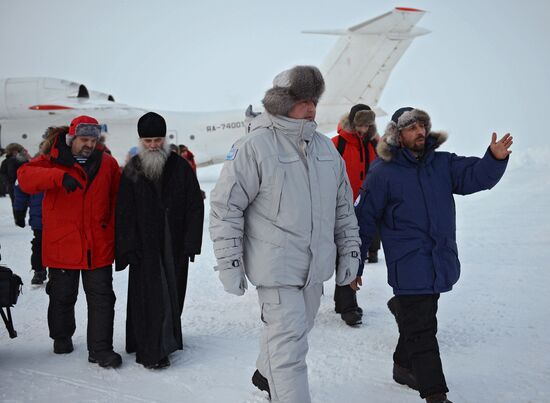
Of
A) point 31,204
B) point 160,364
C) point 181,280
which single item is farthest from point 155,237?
point 31,204

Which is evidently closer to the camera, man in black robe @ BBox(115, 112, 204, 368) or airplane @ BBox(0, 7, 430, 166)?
man in black robe @ BBox(115, 112, 204, 368)

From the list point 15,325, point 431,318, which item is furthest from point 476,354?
point 15,325

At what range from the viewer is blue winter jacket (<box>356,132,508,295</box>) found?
344 cm

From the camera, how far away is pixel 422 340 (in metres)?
3.45

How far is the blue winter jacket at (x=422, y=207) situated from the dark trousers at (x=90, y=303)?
202 cm

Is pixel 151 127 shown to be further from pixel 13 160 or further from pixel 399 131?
pixel 13 160

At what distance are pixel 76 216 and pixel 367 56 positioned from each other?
52.0ft

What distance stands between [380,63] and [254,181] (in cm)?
1674

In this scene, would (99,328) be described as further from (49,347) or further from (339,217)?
(339,217)

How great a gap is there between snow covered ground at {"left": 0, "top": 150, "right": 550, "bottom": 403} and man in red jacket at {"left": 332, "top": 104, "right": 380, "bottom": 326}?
17cm

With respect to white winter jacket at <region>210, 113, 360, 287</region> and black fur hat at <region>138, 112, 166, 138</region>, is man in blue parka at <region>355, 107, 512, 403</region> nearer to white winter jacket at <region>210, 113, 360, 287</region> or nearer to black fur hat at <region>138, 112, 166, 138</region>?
white winter jacket at <region>210, 113, 360, 287</region>

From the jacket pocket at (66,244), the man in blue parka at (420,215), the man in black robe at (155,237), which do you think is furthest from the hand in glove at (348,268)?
the jacket pocket at (66,244)

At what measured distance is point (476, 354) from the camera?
4379 mm

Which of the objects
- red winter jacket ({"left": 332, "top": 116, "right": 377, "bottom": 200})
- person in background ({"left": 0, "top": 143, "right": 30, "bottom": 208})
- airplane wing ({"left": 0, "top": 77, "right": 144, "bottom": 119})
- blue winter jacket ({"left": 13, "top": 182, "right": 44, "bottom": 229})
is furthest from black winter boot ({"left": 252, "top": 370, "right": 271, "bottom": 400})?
airplane wing ({"left": 0, "top": 77, "right": 144, "bottom": 119})
